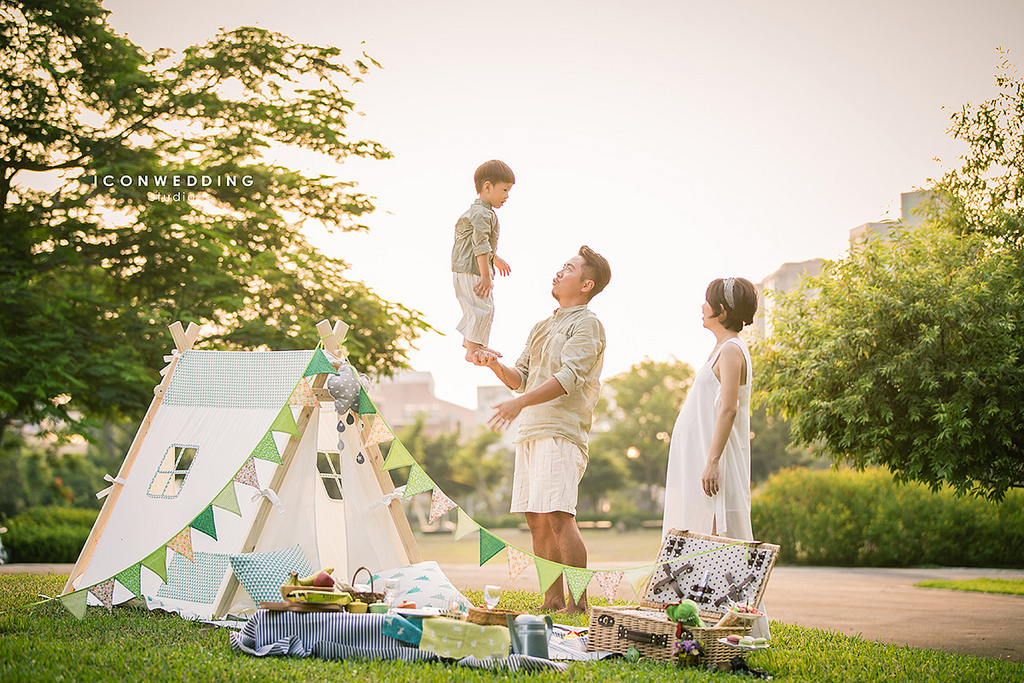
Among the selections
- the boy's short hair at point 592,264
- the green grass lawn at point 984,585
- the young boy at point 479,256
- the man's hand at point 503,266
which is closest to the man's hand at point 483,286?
the young boy at point 479,256

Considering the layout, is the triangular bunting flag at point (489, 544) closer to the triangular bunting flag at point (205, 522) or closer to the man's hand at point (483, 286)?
the man's hand at point (483, 286)

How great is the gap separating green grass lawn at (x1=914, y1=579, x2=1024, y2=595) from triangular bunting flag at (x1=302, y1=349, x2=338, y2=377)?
776 centimetres

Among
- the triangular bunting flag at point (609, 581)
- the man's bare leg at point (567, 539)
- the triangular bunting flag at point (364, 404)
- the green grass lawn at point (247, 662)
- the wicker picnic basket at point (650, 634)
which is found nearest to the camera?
the green grass lawn at point (247, 662)

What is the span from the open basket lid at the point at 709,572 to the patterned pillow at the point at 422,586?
3.43 ft

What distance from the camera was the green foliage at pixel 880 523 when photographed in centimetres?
1245

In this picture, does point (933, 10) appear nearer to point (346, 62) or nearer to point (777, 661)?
point (777, 661)

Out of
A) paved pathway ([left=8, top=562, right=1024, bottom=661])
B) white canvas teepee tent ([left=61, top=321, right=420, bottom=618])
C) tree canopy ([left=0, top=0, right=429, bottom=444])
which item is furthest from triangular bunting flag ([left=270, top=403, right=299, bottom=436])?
tree canopy ([left=0, top=0, right=429, bottom=444])

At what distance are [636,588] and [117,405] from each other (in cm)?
1032

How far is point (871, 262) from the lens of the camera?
26.4ft

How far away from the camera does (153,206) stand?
41.9 ft

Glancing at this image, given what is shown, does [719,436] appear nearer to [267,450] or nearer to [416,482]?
[416,482]

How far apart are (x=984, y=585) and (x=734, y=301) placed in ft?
24.0

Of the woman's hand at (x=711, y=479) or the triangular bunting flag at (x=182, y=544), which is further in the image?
the triangular bunting flag at (x=182, y=544)

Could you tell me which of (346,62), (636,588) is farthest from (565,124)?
(636,588)
